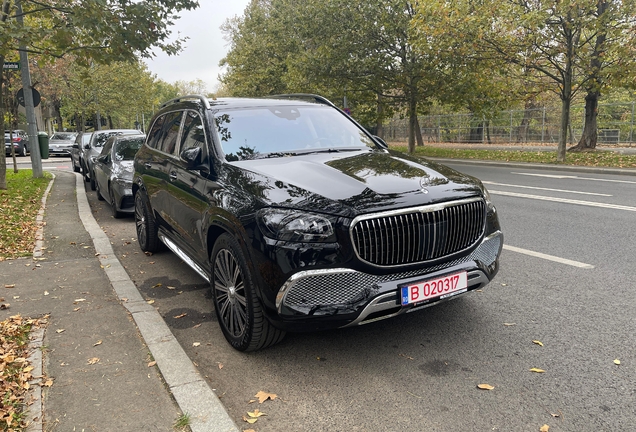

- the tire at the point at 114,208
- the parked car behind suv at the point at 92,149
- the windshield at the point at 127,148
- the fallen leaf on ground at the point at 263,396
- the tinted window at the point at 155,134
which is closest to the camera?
the fallen leaf on ground at the point at 263,396

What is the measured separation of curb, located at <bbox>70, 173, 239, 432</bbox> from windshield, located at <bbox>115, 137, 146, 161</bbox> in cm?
469

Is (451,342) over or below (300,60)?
below

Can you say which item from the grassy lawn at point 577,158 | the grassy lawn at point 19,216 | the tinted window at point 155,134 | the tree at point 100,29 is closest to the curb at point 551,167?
the grassy lawn at point 577,158

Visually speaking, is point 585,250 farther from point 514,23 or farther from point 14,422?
point 514,23

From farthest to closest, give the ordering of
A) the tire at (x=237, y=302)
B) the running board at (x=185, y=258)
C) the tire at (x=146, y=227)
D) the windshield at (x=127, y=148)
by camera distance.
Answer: the windshield at (x=127, y=148), the tire at (x=146, y=227), the running board at (x=185, y=258), the tire at (x=237, y=302)

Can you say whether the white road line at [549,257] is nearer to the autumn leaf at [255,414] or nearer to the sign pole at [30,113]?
the autumn leaf at [255,414]

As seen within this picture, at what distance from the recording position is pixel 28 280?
547 centimetres

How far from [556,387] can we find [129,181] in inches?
310

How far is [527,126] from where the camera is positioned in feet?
89.5

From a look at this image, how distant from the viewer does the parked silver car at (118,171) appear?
29.9 ft

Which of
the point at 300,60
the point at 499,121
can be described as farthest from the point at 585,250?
the point at 499,121

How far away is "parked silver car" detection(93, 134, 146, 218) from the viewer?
29.9ft

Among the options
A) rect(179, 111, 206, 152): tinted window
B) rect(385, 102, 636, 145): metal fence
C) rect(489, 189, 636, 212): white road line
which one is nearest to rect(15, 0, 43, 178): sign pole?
rect(179, 111, 206, 152): tinted window

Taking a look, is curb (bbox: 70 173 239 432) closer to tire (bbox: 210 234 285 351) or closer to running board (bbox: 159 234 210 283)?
tire (bbox: 210 234 285 351)
